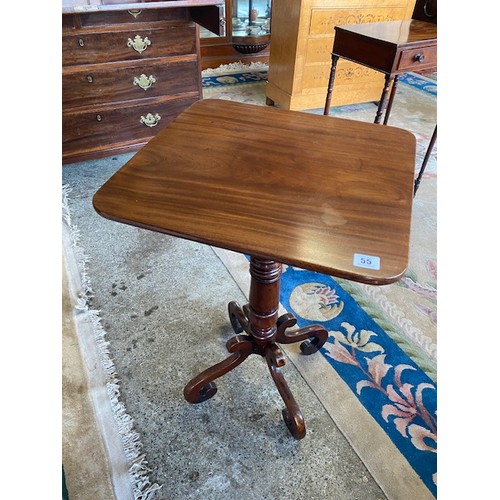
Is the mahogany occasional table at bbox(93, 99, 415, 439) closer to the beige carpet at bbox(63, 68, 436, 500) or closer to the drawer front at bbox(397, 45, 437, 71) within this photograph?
the beige carpet at bbox(63, 68, 436, 500)

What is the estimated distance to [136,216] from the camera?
0.74m

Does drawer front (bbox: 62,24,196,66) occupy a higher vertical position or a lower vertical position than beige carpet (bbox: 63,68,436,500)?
higher

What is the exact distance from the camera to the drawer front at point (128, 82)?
2.09m

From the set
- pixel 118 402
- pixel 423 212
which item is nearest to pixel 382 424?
pixel 118 402

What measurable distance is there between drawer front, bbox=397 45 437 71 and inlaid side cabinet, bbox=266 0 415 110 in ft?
3.47

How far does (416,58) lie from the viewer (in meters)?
1.93

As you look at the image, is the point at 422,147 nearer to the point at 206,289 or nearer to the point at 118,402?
the point at 206,289

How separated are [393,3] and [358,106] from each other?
0.77m

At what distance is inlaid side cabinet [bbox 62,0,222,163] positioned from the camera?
77.4 inches

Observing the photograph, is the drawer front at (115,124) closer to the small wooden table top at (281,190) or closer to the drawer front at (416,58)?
the drawer front at (416,58)

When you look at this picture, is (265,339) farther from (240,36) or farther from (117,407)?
(240,36)

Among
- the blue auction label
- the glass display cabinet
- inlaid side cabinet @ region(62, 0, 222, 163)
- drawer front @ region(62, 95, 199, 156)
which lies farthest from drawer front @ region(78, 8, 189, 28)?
the glass display cabinet

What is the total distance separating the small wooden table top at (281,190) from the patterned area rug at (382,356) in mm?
773

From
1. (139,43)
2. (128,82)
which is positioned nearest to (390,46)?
(139,43)
